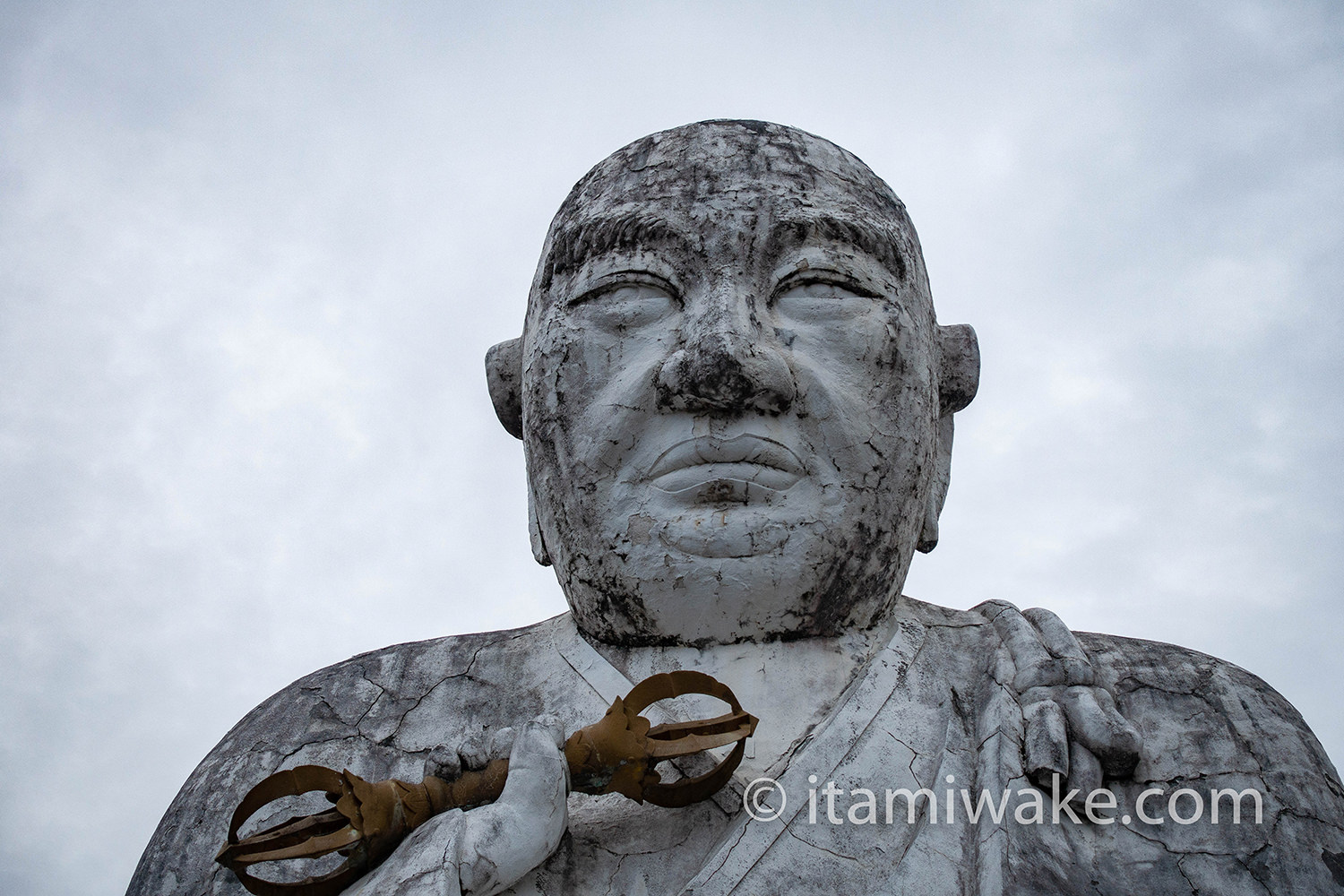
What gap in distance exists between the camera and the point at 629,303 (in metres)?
3.48

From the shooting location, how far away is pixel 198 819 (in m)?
3.23

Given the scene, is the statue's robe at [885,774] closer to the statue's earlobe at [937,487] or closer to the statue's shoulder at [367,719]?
the statue's shoulder at [367,719]

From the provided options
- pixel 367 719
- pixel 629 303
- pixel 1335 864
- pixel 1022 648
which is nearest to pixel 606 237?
pixel 629 303

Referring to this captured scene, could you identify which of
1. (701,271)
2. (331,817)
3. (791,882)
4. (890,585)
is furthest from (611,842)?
(701,271)

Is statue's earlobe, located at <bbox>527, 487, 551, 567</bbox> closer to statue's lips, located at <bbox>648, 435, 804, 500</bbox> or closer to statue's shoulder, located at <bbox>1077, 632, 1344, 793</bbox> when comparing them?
statue's lips, located at <bbox>648, 435, 804, 500</bbox>

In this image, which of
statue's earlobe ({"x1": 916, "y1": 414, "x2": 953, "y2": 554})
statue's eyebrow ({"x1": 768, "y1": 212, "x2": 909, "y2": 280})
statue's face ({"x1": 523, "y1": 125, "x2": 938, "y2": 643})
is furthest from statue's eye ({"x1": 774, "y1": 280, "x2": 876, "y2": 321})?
statue's earlobe ({"x1": 916, "y1": 414, "x2": 953, "y2": 554})

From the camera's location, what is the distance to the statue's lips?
3.24 meters

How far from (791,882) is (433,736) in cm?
109

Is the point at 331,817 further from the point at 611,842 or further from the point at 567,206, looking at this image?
the point at 567,206

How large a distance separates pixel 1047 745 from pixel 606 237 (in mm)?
1732

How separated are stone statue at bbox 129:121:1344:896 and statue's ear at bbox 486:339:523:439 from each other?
182 millimetres

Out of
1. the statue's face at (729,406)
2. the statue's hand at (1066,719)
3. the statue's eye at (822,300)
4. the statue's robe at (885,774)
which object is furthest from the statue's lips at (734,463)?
the statue's hand at (1066,719)

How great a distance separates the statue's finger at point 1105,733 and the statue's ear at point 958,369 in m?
1.09

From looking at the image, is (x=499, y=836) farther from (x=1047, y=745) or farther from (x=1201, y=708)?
(x=1201, y=708)
